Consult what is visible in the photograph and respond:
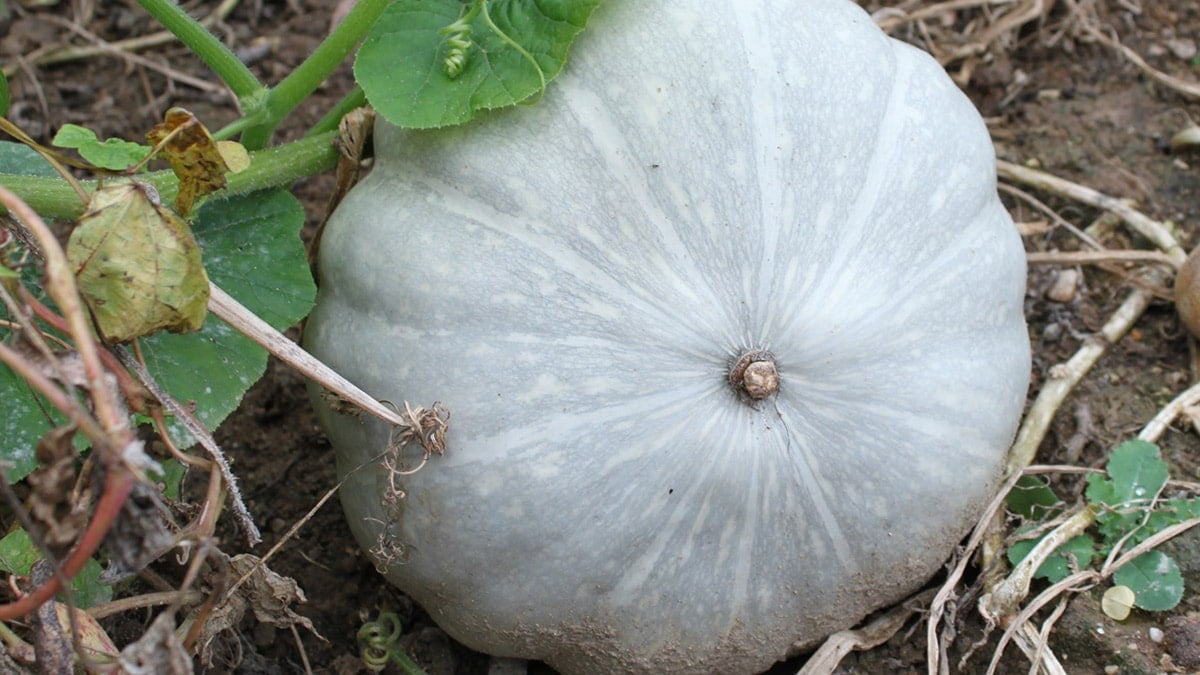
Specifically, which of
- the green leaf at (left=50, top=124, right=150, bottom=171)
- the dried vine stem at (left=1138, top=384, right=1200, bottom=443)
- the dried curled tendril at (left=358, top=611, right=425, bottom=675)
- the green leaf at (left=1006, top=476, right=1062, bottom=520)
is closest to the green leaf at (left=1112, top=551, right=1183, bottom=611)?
the green leaf at (left=1006, top=476, right=1062, bottom=520)

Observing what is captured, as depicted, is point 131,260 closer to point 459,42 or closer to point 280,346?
point 280,346

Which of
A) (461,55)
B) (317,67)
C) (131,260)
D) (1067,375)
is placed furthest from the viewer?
(1067,375)

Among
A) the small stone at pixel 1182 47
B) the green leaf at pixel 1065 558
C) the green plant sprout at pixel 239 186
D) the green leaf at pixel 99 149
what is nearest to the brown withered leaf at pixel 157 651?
the green plant sprout at pixel 239 186

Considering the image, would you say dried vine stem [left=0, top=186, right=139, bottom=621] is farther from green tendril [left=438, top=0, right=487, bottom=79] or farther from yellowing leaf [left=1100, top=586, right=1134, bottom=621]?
yellowing leaf [left=1100, top=586, right=1134, bottom=621]

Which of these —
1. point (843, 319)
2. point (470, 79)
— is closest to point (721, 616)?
point (843, 319)

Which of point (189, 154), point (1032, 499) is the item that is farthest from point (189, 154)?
point (1032, 499)

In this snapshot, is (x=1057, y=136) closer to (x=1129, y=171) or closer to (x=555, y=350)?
(x=1129, y=171)

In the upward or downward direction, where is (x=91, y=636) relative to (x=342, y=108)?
downward
